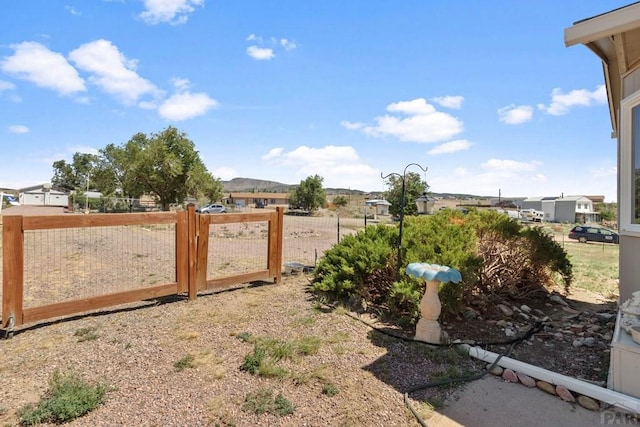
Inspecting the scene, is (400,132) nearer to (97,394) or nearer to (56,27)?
(56,27)

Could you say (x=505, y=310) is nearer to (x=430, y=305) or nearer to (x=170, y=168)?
(x=430, y=305)

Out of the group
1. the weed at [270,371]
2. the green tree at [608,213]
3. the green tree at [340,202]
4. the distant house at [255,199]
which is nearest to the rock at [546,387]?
the weed at [270,371]

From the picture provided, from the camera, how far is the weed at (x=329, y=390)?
7.86 ft

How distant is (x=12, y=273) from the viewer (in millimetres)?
3217

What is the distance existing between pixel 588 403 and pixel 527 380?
1.31 ft

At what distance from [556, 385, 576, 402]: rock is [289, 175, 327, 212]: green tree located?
3972 centimetres

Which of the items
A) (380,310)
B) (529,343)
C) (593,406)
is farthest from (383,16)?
(593,406)

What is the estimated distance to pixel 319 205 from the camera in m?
43.0

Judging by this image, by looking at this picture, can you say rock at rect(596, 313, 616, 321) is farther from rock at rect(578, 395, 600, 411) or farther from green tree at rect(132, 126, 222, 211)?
green tree at rect(132, 126, 222, 211)

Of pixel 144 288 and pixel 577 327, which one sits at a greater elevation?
pixel 144 288

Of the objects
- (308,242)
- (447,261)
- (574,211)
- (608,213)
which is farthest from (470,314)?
(574,211)

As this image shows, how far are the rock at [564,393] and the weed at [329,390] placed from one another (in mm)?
1706

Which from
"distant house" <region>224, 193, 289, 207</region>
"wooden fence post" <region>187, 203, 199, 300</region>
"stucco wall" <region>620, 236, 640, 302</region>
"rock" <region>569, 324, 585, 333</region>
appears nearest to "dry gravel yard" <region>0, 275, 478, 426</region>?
"wooden fence post" <region>187, 203, 199, 300</region>

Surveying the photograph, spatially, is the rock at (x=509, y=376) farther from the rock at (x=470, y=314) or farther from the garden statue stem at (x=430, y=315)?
the rock at (x=470, y=314)
